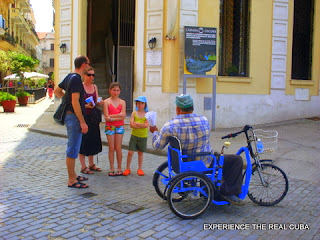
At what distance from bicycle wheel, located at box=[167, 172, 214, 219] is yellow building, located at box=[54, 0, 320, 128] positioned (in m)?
6.50

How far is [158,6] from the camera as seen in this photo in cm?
1088

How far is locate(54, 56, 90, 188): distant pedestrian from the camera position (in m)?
4.94

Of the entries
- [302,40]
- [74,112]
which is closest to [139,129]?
[74,112]

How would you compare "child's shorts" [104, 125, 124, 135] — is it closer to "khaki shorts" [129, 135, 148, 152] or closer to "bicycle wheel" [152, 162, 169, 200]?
"khaki shorts" [129, 135, 148, 152]

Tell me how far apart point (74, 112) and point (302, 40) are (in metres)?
10.1

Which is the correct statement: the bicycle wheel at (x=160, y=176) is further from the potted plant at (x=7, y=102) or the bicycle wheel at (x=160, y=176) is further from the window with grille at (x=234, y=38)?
the potted plant at (x=7, y=102)

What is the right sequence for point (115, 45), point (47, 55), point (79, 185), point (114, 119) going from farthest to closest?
point (47, 55) → point (115, 45) → point (114, 119) → point (79, 185)

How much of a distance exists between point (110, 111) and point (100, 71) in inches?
417

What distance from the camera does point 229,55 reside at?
11789 millimetres

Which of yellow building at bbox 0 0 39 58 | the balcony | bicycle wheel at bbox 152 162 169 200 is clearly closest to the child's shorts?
bicycle wheel at bbox 152 162 169 200

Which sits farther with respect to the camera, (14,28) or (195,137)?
(14,28)

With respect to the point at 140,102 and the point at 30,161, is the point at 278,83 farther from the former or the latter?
the point at 30,161

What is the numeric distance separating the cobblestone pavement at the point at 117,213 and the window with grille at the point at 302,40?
24.7 feet

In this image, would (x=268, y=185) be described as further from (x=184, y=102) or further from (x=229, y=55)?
(x=229, y=55)
